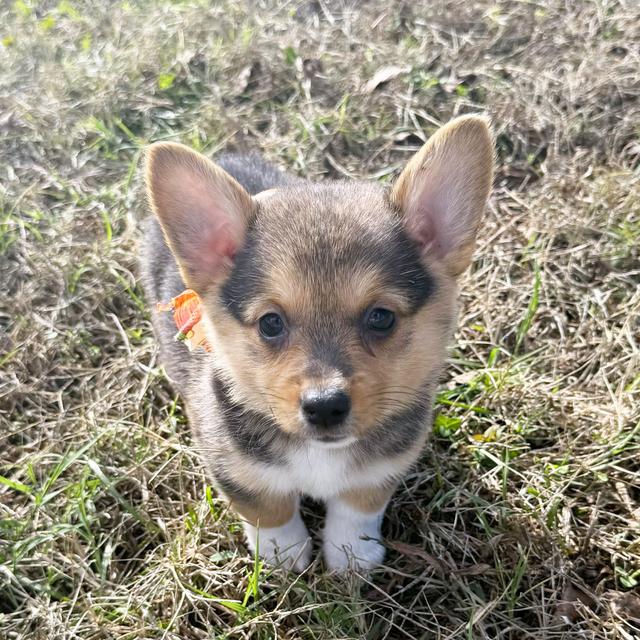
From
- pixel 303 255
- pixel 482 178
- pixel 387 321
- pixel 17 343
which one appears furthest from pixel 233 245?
pixel 17 343

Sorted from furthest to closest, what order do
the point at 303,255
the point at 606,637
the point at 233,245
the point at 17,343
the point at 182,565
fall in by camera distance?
1. the point at 17,343
2. the point at 182,565
3. the point at 606,637
4. the point at 233,245
5. the point at 303,255

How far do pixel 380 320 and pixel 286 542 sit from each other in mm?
1329

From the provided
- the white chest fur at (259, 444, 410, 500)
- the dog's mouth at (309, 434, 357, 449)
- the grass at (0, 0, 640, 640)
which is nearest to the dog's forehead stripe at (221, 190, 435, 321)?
the dog's mouth at (309, 434, 357, 449)

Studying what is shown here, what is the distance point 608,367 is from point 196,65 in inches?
166

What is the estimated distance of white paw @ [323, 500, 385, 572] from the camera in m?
3.18

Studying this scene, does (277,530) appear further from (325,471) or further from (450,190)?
(450,190)

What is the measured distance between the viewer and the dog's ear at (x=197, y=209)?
258 centimetres

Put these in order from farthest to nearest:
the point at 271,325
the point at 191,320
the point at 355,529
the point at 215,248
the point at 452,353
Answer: the point at 452,353 → the point at 355,529 → the point at 191,320 → the point at 215,248 → the point at 271,325

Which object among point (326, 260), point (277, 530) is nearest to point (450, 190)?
point (326, 260)

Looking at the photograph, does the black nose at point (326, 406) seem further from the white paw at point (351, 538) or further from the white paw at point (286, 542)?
the white paw at point (286, 542)

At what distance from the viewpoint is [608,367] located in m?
3.94

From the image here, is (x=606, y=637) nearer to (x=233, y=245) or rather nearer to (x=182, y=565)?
(x=182, y=565)

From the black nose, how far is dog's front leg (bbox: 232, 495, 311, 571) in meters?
0.79

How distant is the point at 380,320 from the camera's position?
2.60 meters
